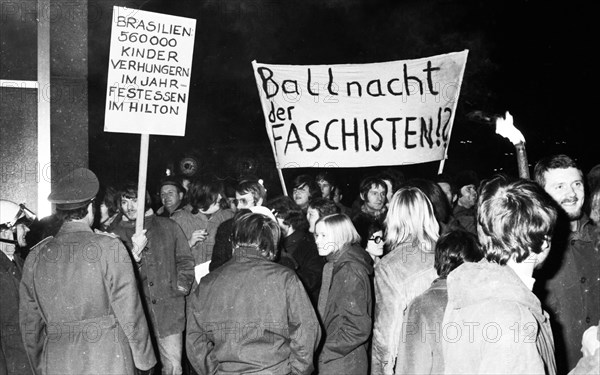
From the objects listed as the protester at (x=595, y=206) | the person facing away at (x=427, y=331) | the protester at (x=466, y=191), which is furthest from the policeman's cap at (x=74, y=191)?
the protester at (x=466, y=191)

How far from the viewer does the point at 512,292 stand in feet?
7.32

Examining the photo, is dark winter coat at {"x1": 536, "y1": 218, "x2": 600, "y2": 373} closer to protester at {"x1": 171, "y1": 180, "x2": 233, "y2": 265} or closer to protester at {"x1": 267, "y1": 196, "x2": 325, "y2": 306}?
protester at {"x1": 267, "y1": 196, "x2": 325, "y2": 306}

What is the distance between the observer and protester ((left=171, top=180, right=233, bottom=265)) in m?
7.07

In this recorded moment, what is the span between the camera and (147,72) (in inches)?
Answer: 232

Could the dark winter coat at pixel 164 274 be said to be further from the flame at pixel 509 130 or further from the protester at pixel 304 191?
the flame at pixel 509 130

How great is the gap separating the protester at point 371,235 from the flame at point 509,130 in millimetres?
2114

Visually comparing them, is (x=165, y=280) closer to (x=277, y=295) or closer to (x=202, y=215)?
(x=202, y=215)

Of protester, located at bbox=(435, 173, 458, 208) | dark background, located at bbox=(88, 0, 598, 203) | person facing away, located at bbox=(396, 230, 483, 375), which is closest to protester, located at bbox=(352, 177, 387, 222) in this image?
protester, located at bbox=(435, 173, 458, 208)

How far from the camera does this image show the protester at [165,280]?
19.7ft

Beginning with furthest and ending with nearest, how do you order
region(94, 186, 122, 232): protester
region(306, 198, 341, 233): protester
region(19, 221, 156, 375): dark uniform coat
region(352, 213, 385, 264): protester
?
1. region(94, 186, 122, 232): protester
2. region(352, 213, 385, 264): protester
3. region(306, 198, 341, 233): protester
4. region(19, 221, 156, 375): dark uniform coat

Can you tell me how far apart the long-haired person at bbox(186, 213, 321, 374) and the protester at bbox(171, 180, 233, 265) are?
3.12 m

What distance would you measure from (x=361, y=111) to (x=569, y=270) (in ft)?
14.5

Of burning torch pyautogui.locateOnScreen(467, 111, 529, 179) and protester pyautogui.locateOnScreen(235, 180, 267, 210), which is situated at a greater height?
burning torch pyautogui.locateOnScreen(467, 111, 529, 179)

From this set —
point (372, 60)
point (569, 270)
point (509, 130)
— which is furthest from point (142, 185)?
point (372, 60)
